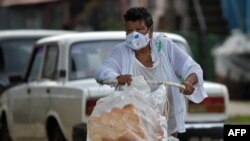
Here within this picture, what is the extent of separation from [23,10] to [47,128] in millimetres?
23577

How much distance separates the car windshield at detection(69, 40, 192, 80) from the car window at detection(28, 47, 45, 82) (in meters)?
1.34

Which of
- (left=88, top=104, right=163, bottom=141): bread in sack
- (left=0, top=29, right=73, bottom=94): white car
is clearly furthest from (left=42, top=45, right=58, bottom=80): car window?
(left=88, top=104, right=163, bottom=141): bread in sack

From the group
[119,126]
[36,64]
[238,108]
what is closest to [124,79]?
[119,126]

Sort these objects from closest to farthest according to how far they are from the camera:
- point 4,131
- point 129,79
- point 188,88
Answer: point 129,79, point 188,88, point 4,131

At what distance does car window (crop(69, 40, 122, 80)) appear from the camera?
11.4 m

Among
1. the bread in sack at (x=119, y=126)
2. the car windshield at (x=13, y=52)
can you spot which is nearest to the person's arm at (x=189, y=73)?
the bread in sack at (x=119, y=126)

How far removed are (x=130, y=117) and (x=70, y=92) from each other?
405 cm

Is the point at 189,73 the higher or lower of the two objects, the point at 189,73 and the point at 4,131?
the higher

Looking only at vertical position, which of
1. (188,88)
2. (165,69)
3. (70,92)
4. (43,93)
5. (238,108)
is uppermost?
(165,69)

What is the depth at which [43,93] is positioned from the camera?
1211cm

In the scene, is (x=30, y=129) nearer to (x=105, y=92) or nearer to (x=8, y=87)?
(x=8, y=87)

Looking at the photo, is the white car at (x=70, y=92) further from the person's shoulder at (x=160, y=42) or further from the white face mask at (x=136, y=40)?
the white face mask at (x=136, y=40)

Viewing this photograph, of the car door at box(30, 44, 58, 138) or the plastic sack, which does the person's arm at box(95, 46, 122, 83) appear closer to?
the plastic sack

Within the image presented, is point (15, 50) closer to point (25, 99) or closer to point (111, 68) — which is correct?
point (25, 99)
